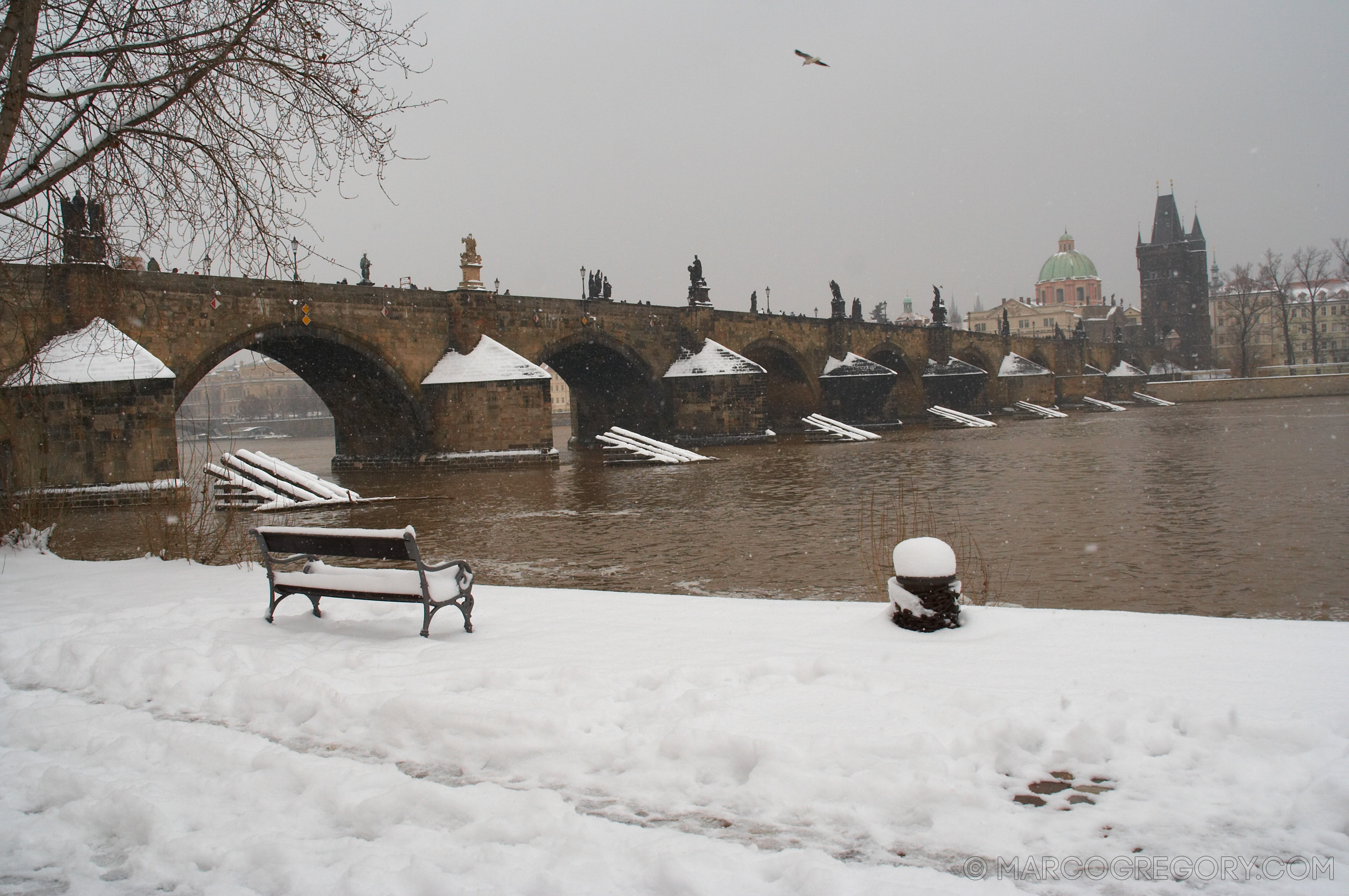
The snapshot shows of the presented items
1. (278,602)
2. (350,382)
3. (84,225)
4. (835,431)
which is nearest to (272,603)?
(278,602)

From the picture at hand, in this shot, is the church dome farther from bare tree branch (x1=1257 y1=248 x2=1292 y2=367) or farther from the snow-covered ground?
the snow-covered ground

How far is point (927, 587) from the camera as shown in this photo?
5.06 m

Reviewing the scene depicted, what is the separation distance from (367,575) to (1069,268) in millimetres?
124567

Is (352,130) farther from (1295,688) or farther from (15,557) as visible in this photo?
(1295,688)

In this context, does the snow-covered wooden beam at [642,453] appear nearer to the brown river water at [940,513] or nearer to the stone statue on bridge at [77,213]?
the brown river water at [940,513]

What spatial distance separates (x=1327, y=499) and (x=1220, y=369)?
3414 inches

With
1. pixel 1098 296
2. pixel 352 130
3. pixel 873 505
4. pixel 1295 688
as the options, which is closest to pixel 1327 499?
pixel 873 505

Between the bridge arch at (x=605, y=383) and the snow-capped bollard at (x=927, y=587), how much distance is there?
25296mm

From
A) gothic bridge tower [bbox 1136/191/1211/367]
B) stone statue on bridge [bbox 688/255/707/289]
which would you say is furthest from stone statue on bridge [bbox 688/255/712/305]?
gothic bridge tower [bbox 1136/191/1211/367]

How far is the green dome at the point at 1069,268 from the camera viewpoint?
380 ft

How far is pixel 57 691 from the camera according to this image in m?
4.75

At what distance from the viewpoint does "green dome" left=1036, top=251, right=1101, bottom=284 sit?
11594cm

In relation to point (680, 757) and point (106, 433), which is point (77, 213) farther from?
point (106, 433)

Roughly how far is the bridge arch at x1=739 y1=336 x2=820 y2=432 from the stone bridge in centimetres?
8
